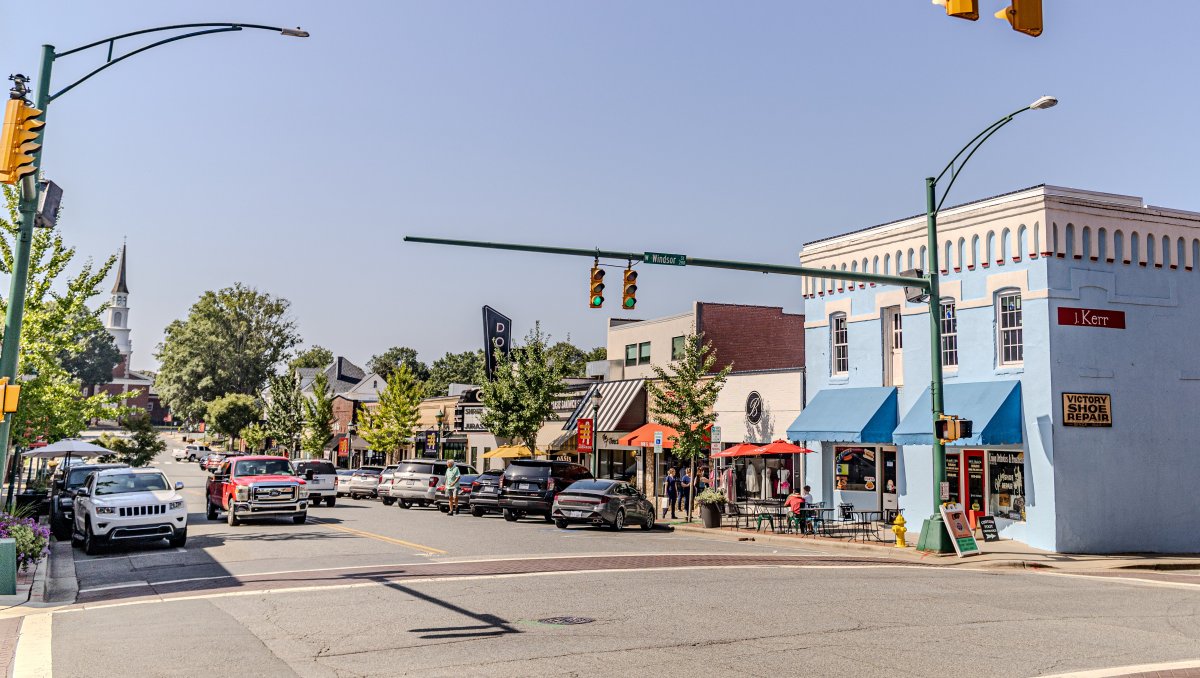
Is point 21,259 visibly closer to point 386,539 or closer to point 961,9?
point 386,539

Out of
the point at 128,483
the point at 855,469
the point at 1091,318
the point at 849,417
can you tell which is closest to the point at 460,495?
the point at 855,469

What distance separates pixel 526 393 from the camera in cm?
4338

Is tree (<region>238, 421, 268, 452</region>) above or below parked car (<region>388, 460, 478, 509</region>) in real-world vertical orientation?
above

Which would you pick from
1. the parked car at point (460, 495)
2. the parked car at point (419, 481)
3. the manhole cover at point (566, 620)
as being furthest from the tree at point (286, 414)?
the manhole cover at point (566, 620)

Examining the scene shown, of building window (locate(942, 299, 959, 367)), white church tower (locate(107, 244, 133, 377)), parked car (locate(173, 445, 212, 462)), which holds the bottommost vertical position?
parked car (locate(173, 445, 212, 462))

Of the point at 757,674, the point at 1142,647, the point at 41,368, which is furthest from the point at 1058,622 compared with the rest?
the point at 41,368

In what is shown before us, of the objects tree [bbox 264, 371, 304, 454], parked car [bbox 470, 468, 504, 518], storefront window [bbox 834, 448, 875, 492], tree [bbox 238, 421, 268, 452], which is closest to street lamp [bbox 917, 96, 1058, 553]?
storefront window [bbox 834, 448, 875, 492]

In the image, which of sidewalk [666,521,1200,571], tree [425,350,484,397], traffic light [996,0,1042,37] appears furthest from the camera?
tree [425,350,484,397]

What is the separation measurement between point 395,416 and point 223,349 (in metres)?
50.1

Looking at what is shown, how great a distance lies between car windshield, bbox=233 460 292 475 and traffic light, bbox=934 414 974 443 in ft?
58.4

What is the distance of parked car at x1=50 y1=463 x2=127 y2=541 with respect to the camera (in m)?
23.3

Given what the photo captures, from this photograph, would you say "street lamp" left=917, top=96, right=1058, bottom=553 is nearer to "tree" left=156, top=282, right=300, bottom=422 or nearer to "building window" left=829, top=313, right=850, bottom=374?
"building window" left=829, top=313, right=850, bottom=374

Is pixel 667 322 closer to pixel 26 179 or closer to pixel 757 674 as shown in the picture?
pixel 26 179

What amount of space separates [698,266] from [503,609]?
10.1 meters
